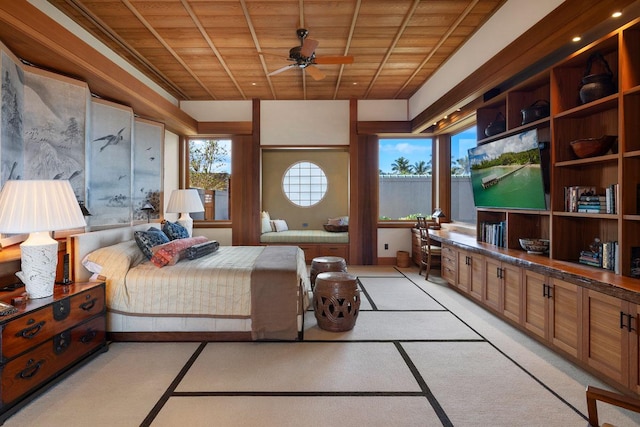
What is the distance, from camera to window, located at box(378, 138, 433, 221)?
6.59 metres

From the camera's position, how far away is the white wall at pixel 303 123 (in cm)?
633

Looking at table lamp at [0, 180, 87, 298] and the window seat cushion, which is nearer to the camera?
table lamp at [0, 180, 87, 298]

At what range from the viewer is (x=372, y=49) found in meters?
4.29

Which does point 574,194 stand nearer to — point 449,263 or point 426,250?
point 449,263

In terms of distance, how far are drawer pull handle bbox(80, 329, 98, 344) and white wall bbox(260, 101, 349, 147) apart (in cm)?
448

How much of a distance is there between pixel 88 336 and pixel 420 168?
5.94 m

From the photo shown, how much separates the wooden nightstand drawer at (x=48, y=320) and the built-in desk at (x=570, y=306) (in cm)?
360

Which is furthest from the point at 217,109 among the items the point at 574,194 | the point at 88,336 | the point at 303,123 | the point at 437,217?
the point at 574,194

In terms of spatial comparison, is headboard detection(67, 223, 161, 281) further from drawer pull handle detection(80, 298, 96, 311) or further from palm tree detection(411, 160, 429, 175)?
palm tree detection(411, 160, 429, 175)

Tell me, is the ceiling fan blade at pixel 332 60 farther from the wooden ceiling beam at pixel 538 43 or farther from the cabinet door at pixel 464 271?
the cabinet door at pixel 464 271

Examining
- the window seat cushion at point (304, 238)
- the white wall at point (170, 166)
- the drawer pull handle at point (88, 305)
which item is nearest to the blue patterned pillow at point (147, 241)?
the drawer pull handle at point (88, 305)

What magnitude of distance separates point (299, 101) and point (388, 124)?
5.85 ft

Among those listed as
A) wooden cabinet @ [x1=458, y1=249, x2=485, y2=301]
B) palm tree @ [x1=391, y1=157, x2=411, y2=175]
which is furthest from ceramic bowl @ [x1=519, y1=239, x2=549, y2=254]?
palm tree @ [x1=391, y1=157, x2=411, y2=175]

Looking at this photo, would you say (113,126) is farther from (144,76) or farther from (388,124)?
(388,124)
